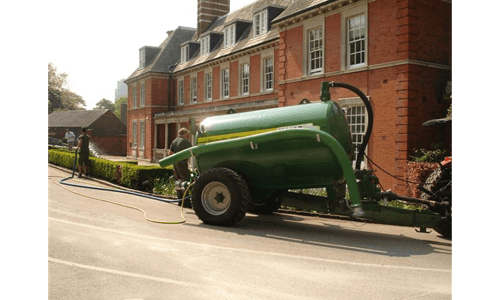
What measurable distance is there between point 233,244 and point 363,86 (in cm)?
1046

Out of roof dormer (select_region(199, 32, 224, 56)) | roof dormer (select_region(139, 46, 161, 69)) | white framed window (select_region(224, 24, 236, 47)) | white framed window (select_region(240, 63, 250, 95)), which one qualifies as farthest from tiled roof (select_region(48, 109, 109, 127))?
white framed window (select_region(240, 63, 250, 95))

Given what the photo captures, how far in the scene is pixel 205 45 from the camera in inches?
1328

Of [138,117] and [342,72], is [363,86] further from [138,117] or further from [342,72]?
[138,117]

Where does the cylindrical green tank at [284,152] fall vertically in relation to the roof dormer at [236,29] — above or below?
below

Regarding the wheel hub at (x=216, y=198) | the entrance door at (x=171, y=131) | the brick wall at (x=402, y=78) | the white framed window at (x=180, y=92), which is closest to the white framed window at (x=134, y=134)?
the entrance door at (x=171, y=131)

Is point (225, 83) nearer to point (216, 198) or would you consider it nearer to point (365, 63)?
point (365, 63)

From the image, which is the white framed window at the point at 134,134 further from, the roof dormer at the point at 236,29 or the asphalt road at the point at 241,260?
the asphalt road at the point at 241,260

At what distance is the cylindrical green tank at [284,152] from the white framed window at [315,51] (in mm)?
9592

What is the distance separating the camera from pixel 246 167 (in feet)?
30.3

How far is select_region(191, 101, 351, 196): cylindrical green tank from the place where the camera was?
8.48 m

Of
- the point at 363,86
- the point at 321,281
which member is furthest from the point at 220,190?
the point at 363,86

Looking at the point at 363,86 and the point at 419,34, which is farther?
the point at 363,86

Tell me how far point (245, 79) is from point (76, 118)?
127 feet

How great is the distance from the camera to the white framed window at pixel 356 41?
54.0 feet
